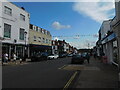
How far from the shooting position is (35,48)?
3750 cm

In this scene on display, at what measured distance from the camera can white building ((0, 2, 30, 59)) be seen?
25109 millimetres

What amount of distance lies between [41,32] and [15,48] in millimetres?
17311

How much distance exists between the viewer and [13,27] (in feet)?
92.3

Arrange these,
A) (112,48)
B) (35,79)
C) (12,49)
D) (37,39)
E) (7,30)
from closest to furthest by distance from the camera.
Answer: (35,79) → (112,48) → (7,30) → (12,49) → (37,39)

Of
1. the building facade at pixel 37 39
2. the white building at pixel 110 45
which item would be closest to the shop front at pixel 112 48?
the white building at pixel 110 45

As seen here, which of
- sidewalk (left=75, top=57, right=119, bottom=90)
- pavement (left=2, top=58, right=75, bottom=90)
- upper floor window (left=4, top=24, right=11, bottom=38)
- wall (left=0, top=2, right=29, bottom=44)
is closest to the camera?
pavement (left=2, top=58, right=75, bottom=90)

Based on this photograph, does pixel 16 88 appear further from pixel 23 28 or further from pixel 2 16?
pixel 23 28

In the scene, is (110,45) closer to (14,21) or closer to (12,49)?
(12,49)

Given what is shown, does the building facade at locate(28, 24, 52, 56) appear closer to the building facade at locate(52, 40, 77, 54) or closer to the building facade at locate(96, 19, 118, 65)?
the building facade at locate(52, 40, 77, 54)

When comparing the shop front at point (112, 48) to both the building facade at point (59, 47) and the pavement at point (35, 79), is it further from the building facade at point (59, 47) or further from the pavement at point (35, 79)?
the building facade at point (59, 47)

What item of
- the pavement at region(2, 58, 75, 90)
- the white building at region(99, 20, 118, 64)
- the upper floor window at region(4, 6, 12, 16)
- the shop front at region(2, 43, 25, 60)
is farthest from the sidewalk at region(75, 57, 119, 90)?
the upper floor window at region(4, 6, 12, 16)

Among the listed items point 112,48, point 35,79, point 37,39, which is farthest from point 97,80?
point 37,39

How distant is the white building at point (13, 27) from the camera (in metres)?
25.1

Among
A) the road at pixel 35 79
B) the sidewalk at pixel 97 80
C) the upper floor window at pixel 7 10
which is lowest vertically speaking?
the sidewalk at pixel 97 80
